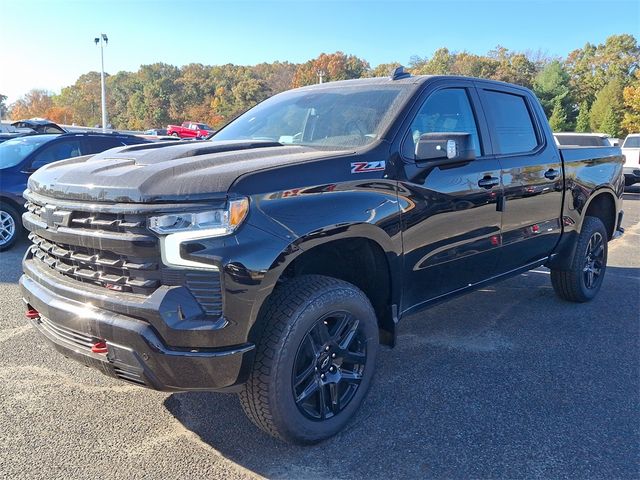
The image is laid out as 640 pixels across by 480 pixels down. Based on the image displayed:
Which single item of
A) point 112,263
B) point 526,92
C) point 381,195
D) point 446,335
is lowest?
point 446,335

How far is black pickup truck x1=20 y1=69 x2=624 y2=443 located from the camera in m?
2.22

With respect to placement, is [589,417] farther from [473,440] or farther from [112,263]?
[112,263]

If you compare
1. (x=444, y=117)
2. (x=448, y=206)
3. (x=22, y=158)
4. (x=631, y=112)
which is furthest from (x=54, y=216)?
(x=631, y=112)

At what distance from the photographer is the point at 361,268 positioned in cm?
305

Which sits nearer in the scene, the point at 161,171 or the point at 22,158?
the point at 161,171

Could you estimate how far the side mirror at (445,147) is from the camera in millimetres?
3002

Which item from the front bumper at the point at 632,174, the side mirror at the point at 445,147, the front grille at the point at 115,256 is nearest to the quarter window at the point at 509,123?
the side mirror at the point at 445,147

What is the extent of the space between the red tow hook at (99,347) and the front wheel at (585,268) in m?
4.18

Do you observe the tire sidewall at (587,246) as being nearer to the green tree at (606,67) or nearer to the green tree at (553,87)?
the green tree at (553,87)

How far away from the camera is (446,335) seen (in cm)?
427

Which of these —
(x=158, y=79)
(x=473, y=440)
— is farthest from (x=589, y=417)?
(x=158, y=79)

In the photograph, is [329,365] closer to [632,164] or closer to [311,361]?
[311,361]

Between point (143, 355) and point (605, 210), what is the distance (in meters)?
5.02

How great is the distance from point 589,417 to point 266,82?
8618 centimetres
